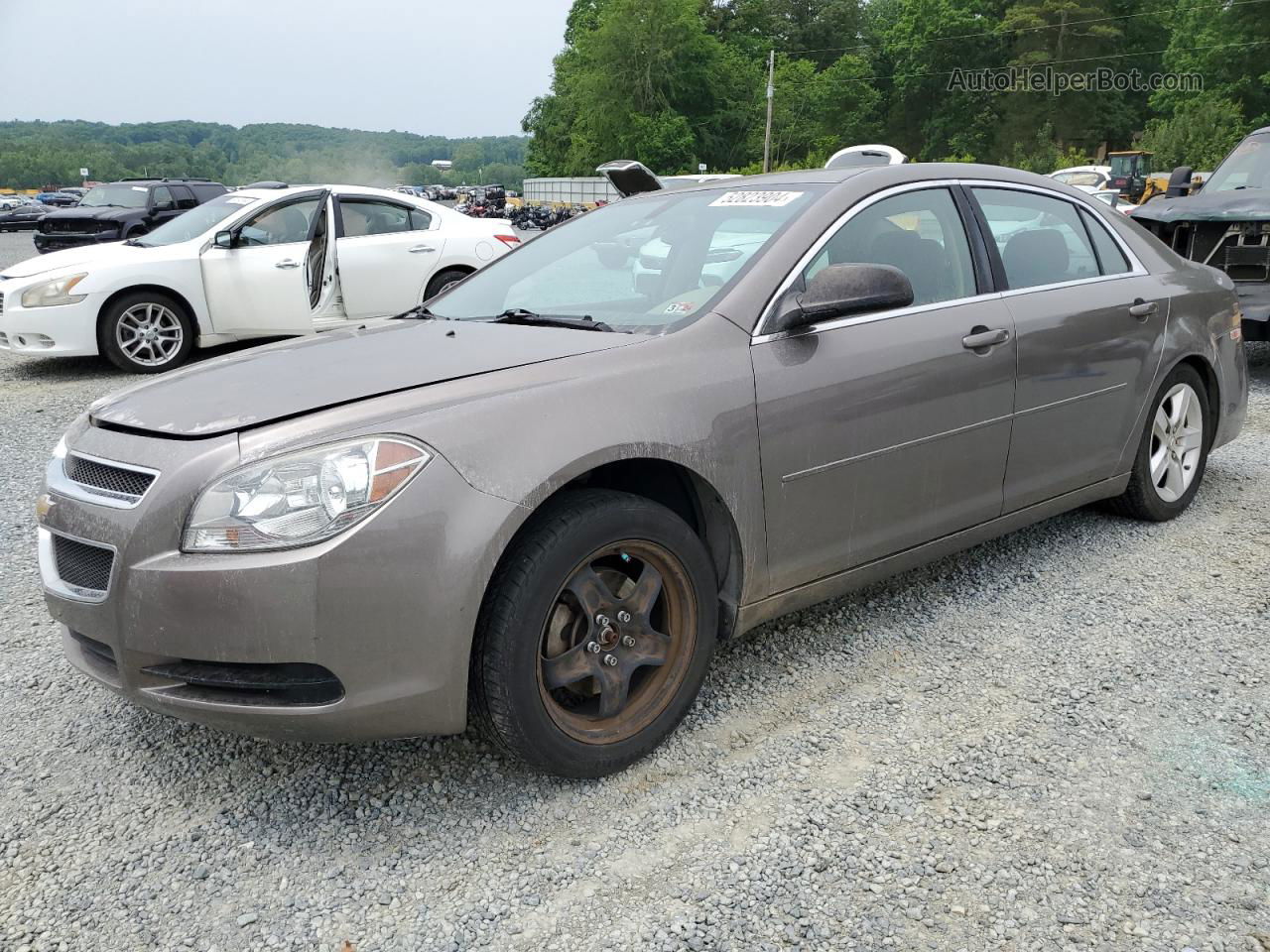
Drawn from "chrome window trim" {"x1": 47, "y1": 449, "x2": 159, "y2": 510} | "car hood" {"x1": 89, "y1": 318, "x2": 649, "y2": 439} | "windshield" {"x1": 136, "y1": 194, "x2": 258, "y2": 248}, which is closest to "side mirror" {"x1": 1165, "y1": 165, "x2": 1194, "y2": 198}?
"windshield" {"x1": 136, "y1": 194, "x2": 258, "y2": 248}

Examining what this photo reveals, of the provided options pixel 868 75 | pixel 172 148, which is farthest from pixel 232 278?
pixel 868 75

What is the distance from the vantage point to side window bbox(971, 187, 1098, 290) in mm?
3654

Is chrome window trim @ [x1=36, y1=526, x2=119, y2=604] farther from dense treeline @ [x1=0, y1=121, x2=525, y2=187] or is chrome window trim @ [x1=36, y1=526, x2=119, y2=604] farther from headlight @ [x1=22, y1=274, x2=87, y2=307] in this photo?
dense treeline @ [x1=0, y1=121, x2=525, y2=187]

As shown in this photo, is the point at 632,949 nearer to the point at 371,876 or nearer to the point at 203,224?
the point at 371,876

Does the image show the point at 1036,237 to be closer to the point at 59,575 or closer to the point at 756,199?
the point at 756,199

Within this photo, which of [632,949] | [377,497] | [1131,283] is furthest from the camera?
[1131,283]

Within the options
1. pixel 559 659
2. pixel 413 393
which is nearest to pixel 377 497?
pixel 413 393

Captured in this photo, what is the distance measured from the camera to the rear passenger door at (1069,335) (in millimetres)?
3586

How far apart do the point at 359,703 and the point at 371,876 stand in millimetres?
396

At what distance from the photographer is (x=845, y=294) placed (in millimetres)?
2863

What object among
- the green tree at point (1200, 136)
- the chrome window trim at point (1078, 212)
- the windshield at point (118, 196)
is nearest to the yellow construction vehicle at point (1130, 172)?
the green tree at point (1200, 136)

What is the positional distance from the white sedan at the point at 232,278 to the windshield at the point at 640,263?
480 cm

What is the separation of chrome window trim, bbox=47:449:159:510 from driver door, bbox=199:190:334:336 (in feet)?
20.2

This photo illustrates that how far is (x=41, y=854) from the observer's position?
2367 millimetres
